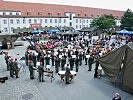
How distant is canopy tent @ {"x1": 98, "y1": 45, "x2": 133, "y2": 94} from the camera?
559 inches

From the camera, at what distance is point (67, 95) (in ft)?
45.5

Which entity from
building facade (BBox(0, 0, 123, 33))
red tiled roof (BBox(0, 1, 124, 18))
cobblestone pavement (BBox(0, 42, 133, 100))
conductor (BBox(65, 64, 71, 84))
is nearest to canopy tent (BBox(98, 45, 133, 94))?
cobblestone pavement (BBox(0, 42, 133, 100))

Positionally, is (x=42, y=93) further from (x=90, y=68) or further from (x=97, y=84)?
(x=90, y=68)

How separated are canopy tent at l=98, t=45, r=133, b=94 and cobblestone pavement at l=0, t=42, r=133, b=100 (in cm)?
57

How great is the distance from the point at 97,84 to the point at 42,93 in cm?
424

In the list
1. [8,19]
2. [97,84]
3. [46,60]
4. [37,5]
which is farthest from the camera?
[37,5]

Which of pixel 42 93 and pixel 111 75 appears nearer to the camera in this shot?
pixel 42 93

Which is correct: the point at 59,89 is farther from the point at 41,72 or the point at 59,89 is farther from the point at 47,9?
the point at 47,9

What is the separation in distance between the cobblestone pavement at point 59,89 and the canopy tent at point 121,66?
Result: 1.89 ft

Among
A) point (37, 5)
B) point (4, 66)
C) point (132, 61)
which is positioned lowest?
point (4, 66)

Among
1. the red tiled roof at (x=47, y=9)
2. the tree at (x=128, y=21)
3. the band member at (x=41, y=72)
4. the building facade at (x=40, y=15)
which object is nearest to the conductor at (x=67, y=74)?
the band member at (x=41, y=72)

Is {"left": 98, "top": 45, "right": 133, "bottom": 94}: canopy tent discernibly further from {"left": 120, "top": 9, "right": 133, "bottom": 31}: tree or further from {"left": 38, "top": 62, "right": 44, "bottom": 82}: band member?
{"left": 120, "top": 9, "right": 133, "bottom": 31}: tree

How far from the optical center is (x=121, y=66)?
15172mm

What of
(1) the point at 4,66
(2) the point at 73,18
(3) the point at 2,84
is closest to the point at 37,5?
(2) the point at 73,18
